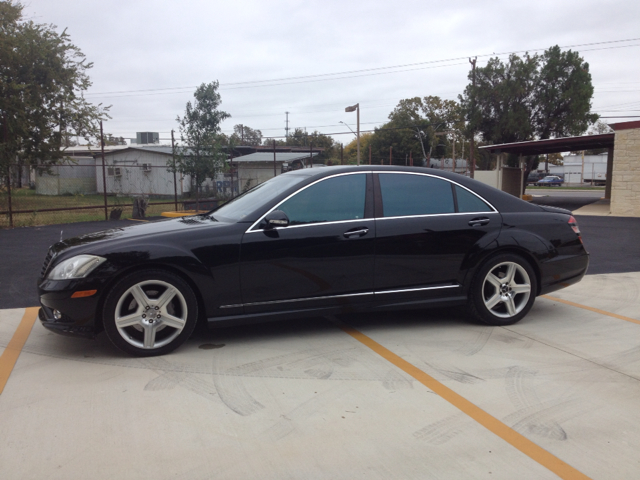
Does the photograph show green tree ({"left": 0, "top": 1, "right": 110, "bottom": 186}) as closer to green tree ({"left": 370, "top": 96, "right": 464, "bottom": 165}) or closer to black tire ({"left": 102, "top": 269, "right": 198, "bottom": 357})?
black tire ({"left": 102, "top": 269, "right": 198, "bottom": 357})

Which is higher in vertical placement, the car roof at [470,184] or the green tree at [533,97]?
the green tree at [533,97]

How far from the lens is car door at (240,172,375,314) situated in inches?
185

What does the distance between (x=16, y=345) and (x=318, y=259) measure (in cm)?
282

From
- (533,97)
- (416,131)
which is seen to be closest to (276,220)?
(533,97)

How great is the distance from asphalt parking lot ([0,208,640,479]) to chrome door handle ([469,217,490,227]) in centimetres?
103

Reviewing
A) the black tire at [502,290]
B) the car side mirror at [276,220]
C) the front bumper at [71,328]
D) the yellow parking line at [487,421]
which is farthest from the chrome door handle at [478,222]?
the front bumper at [71,328]

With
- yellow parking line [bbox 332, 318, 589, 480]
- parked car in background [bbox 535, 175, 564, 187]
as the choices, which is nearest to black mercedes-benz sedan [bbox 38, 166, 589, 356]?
yellow parking line [bbox 332, 318, 589, 480]

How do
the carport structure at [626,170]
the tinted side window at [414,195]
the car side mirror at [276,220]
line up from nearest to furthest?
the car side mirror at [276,220] < the tinted side window at [414,195] < the carport structure at [626,170]

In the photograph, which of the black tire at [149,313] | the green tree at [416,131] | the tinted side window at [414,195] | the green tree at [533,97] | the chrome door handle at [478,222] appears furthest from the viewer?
the green tree at [416,131]

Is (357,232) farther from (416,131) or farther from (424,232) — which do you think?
(416,131)

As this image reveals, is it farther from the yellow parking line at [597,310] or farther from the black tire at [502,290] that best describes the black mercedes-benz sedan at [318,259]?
the yellow parking line at [597,310]

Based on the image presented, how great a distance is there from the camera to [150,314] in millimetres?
4449

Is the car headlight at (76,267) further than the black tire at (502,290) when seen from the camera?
No

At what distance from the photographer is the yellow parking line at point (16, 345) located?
4.24 metres
